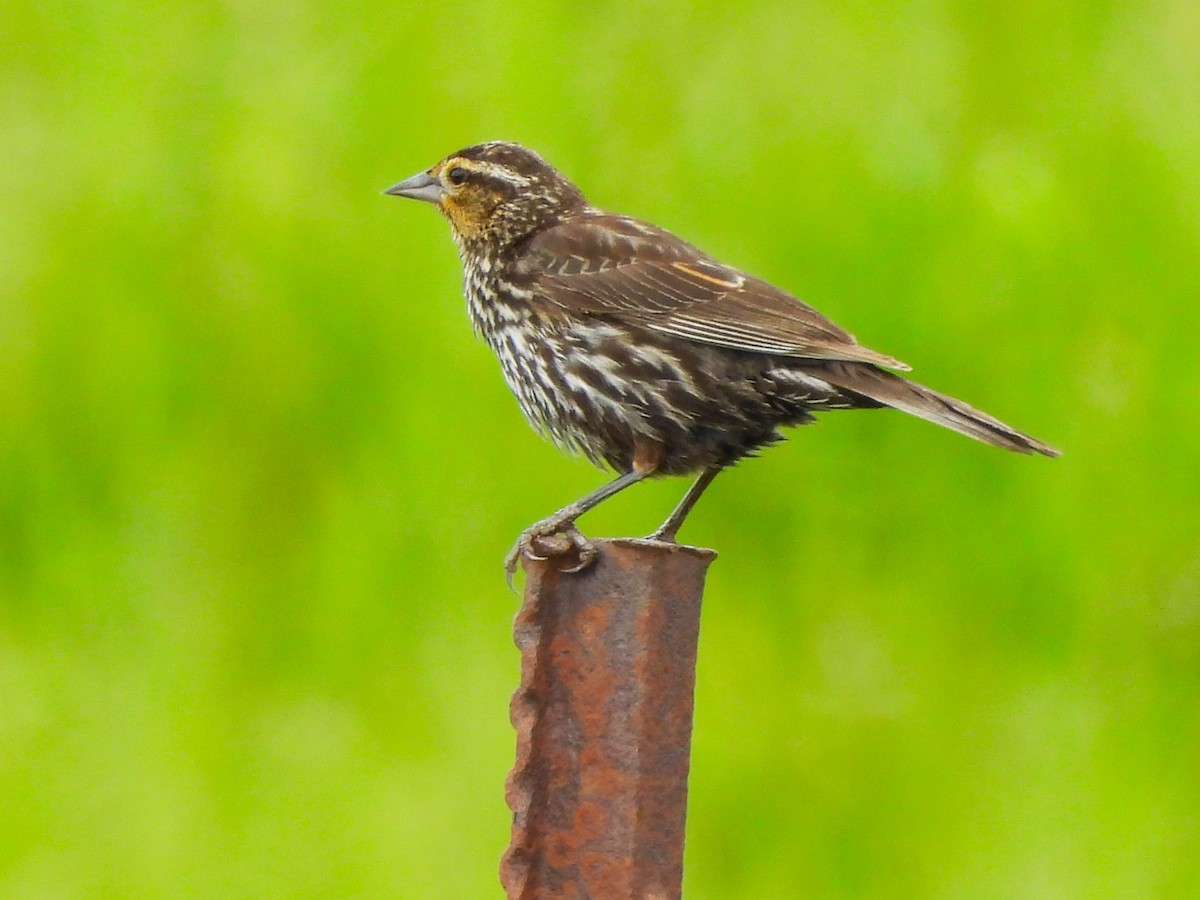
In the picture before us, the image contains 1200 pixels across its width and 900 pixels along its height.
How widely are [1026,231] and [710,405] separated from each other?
5.05 feet

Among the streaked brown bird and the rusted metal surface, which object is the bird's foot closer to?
the rusted metal surface

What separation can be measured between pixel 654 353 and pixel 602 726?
132cm

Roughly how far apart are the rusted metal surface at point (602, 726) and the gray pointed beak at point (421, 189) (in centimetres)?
189

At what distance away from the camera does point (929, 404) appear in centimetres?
316

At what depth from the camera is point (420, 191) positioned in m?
4.18

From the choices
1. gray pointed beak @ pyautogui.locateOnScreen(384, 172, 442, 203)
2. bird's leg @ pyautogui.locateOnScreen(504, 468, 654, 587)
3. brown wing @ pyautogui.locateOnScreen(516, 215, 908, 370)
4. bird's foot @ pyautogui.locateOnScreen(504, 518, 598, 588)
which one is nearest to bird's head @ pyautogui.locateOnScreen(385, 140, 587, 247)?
gray pointed beak @ pyautogui.locateOnScreen(384, 172, 442, 203)

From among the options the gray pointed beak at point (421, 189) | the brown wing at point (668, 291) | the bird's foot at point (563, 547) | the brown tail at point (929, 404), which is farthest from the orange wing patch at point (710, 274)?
the bird's foot at point (563, 547)

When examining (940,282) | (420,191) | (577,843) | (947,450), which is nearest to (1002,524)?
(947,450)

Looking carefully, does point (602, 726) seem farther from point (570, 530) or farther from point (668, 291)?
point (668, 291)

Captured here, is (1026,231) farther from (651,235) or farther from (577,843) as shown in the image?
(577,843)

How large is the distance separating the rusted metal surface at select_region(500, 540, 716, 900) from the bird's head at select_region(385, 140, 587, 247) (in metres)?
1.79

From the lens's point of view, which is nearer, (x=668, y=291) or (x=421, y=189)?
(x=668, y=291)

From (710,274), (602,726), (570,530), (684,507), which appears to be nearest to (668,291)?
(710,274)

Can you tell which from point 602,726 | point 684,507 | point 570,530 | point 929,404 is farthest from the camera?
point 684,507
